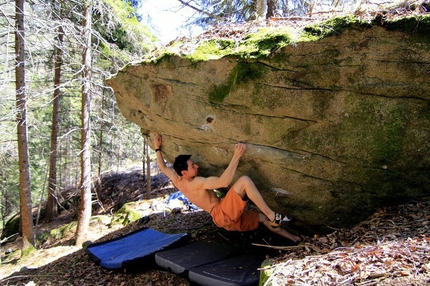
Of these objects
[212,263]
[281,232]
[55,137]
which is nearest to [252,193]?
[281,232]

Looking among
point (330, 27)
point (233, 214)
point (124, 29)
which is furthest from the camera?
point (124, 29)

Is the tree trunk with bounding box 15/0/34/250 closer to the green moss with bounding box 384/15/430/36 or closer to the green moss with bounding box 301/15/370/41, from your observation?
the green moss with bounding box 301/15/370/41

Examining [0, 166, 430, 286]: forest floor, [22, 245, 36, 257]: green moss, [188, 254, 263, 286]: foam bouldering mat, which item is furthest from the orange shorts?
[22, 245, 36, 257]: green moss

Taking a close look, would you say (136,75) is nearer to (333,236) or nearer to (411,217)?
(333,236)

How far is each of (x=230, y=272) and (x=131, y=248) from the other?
8.93 feet

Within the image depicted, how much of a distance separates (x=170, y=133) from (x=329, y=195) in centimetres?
279

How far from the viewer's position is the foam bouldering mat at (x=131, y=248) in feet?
17.3

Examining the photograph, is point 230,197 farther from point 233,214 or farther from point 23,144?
point 23,144

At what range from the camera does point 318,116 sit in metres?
4.02

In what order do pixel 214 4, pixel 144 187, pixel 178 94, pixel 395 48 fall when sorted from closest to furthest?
pixel 395 48
pixel 178 94
pixel 214 4
pixel 144 187

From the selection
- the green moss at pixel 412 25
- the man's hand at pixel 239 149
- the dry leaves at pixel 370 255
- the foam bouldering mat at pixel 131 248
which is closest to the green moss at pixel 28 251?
the foam bouldering mat at pixel 131 248

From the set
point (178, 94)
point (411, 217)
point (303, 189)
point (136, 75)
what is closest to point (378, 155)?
point (411, 217)

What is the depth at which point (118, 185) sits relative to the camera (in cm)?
1645

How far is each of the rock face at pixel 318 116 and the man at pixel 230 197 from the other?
32 cm
